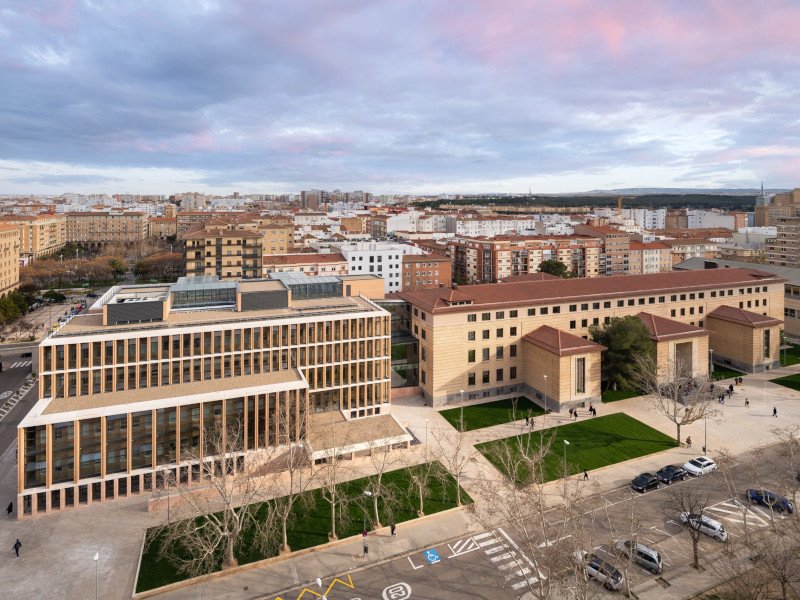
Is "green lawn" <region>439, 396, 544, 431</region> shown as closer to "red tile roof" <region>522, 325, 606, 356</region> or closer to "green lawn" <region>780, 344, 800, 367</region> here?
"red tile roof" <region>522, 325, 606, 356</region>

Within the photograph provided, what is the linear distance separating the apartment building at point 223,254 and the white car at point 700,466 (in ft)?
266

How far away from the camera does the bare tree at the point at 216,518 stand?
28.7m

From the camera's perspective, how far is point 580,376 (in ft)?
174

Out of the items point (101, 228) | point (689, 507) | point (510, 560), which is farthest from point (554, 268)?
point (101, 228)

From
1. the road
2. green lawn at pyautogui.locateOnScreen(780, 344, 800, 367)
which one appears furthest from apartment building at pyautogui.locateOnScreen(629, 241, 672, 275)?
the road

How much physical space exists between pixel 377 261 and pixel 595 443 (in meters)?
72.9

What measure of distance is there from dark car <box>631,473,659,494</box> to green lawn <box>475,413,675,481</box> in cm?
368

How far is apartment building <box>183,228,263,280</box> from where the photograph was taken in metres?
98.1

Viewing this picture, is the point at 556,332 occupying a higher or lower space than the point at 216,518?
higher

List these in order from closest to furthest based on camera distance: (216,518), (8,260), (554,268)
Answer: (216,518) < (8,260) < (554,268)

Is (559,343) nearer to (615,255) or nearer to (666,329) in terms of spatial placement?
(666,329)

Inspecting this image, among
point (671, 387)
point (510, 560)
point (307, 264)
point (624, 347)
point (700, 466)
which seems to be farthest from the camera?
point (307, 264)

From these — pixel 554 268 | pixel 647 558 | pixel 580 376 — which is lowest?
pixel 647 558

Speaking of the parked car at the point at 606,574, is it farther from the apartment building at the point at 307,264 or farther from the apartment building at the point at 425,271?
the apartment building at the point at 425,271
